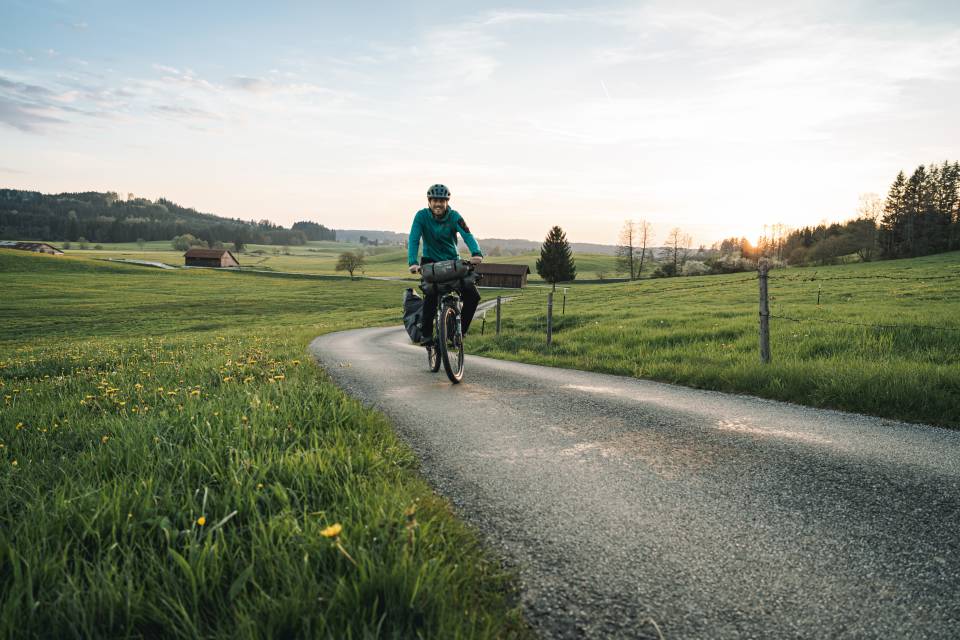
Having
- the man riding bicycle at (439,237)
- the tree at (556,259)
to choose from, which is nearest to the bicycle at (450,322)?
the man riding bicycle at (439,237)

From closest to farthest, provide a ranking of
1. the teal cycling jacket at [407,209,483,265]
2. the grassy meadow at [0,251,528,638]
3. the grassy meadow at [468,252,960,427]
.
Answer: the grassy meadow at [0,251,528,638] → the grassy meadow at [468,252,960,427] → the teal cycling jacket at [407,209,483,265]

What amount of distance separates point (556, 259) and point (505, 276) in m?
10.4

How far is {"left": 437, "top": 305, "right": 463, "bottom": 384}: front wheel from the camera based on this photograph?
26.2 ft

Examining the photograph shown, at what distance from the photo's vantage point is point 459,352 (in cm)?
809

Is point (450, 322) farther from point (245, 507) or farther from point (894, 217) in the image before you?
point (894, 217)

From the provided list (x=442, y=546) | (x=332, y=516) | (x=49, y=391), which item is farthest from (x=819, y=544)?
(x=49, y=391)

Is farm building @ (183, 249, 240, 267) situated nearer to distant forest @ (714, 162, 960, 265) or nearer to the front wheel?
Answer: distant forest @ (714, 162, 960, 265)

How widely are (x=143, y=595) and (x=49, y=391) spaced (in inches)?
262

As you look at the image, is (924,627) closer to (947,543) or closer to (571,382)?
(947,543)

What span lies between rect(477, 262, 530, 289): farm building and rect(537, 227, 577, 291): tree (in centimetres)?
551

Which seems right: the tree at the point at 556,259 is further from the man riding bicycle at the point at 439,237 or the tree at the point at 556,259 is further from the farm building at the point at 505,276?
the man riding bicycle at the point at 439,237

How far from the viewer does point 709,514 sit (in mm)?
3176

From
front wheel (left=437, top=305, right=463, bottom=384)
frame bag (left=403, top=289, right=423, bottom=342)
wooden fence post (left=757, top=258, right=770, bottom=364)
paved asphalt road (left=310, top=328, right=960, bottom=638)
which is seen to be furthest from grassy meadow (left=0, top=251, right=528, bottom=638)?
wooden fence post (left=757, top=258, right=770, bottom=364)

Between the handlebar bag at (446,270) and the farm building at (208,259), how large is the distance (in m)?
139
